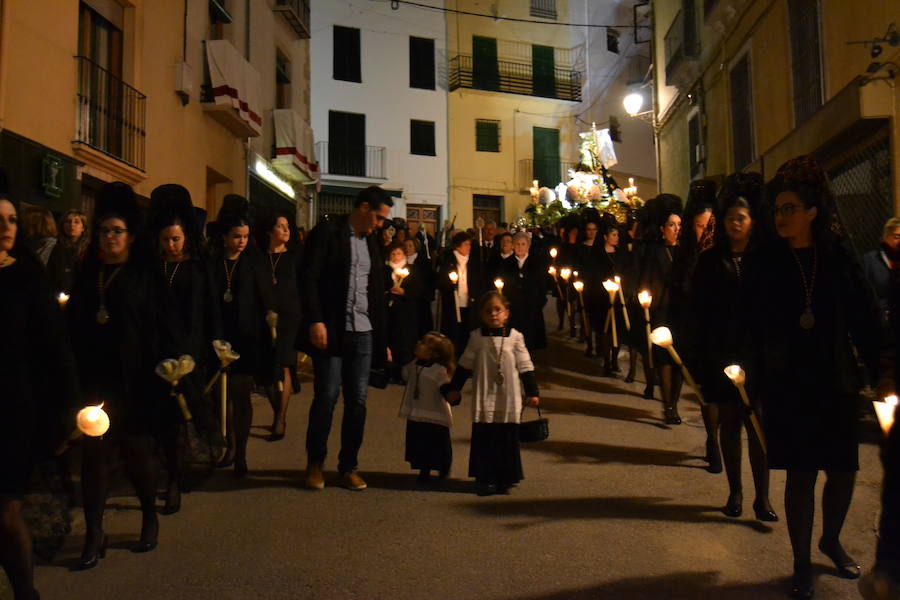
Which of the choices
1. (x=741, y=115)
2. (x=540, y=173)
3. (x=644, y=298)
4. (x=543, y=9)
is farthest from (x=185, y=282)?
(x=543, y=9)

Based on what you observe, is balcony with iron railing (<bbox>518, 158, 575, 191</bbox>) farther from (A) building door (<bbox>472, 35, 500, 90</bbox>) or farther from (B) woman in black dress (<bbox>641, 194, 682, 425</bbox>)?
(B) woman in black dress (<bbox>641, 194, 682, 425</bbox>)

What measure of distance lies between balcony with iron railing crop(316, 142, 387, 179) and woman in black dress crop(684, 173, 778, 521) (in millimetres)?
30312

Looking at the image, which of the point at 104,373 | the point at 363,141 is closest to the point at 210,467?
the point at 104,373

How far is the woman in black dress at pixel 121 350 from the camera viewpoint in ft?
14.6

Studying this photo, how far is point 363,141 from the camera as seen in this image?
35.5 m

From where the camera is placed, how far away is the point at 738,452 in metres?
5.22

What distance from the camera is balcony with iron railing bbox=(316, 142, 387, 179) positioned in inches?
1364

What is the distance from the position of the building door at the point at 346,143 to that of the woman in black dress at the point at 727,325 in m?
30.6

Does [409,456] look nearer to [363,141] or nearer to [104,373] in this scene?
[104,373]

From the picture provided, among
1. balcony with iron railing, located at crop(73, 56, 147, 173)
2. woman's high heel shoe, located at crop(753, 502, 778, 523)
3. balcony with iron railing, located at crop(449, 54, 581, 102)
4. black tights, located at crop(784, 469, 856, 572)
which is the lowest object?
woman's high heel shoe, located at crop(753, 502, 778, 523)

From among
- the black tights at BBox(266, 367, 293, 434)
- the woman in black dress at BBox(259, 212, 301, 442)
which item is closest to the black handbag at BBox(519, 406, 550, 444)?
the woman in black dress at BBox(259, 212, 301, 442)

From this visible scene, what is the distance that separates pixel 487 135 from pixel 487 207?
3336mm

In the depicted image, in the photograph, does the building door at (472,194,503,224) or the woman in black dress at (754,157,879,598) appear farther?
the building door at (472,194,503,224)

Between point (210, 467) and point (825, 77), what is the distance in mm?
10893
